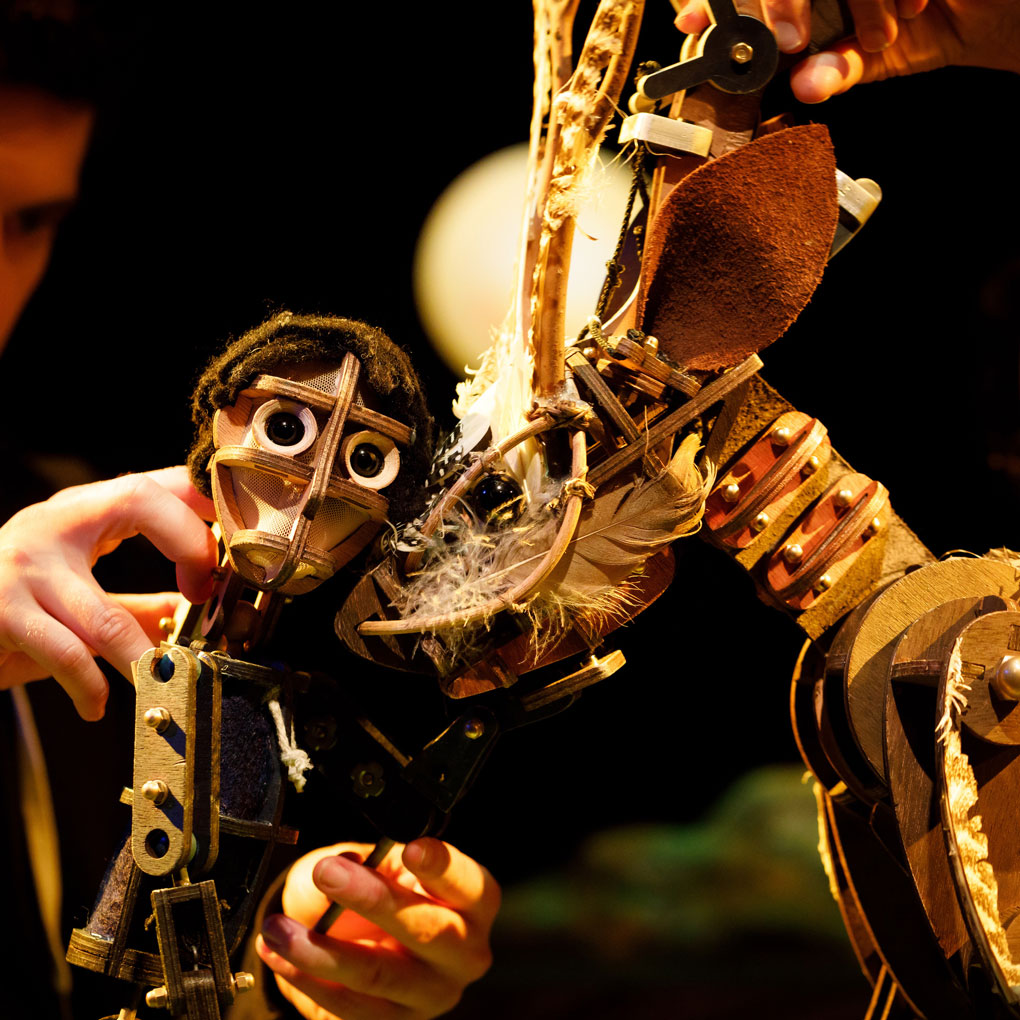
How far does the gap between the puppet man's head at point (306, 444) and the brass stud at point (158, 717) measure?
143 mm

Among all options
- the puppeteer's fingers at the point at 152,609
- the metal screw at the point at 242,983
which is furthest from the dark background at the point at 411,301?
the metal screw at the point at 242,983

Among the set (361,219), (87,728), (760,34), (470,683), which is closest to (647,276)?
(760,34)

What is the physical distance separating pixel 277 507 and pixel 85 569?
0.85 feet

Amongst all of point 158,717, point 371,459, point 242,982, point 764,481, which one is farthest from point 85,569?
point 764,481

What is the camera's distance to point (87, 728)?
128cm

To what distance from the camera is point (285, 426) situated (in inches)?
31.7

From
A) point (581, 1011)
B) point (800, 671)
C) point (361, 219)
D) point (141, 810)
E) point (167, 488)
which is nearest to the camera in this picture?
point (141, 810)

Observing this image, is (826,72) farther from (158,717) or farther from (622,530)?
(158,717)

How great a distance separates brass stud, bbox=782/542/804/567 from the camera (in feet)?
3.08

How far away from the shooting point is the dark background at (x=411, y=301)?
116 centimetres

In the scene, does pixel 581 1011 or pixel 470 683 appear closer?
pixel 470 683

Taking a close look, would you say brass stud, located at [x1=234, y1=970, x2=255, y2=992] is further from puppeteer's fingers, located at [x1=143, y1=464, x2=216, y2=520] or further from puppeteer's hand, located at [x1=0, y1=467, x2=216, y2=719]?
puppeteer's fingers, located at [x1=143, y1=464, x2=216, y2=520]

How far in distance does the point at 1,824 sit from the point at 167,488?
0.68 metres

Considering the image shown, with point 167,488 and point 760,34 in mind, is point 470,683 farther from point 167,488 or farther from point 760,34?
point 760,34
